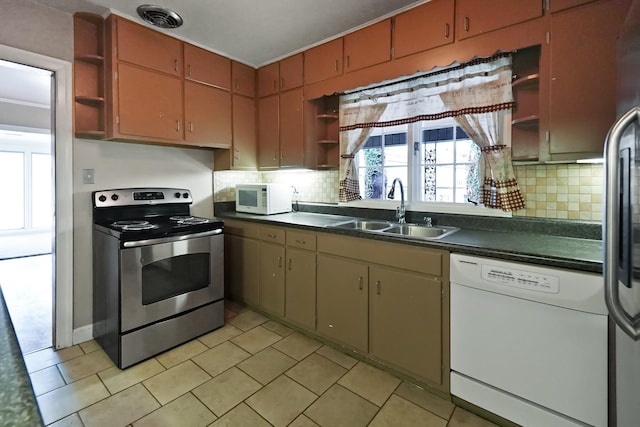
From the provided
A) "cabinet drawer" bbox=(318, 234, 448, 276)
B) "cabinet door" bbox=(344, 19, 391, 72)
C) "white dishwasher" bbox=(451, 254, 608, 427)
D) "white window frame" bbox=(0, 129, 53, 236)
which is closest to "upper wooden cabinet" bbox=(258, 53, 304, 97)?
"cabinet door" bbox=(344, 19, 391, 72)

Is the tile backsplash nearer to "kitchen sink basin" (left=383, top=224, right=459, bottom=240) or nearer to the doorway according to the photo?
"kitchen sink basin" (left=383, top=224, right=459, bottom=240)

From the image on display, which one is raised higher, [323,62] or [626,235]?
[323,62]

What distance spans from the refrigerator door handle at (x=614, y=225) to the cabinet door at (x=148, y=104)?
273cm

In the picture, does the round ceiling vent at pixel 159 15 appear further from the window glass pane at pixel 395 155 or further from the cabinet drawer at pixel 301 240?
the window glass pane at pixel 395 155

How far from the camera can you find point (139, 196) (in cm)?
272

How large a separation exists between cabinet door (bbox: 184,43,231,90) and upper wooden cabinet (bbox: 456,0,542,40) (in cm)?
207

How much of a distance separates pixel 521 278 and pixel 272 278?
1.86 meters

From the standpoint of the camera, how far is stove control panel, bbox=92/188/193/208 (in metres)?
2.49

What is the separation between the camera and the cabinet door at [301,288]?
2.44 metres

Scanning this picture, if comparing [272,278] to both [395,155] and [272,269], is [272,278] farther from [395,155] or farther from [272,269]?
[395,155]

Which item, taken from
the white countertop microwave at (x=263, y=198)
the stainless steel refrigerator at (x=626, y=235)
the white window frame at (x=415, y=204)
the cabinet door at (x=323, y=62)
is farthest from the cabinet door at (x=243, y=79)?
the stainless steel refrigerator at (x=626, y=235)

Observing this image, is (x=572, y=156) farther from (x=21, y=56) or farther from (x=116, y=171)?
(x=21, y=56)

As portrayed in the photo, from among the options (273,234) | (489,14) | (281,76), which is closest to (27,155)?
(281,76)

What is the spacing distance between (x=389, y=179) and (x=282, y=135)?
115cm
